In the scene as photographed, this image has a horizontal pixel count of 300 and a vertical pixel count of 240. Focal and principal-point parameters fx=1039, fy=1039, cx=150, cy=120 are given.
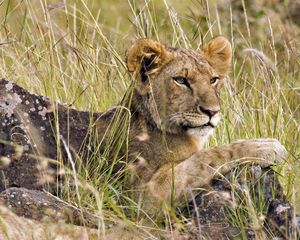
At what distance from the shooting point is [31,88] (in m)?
6.81

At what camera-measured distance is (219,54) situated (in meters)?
6.57

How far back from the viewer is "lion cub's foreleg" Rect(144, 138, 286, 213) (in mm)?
5625

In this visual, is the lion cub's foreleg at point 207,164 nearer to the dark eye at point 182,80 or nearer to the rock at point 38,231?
the dark eye at point 182,80

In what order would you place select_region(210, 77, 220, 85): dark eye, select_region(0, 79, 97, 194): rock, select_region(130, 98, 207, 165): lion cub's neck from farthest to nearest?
select_region(210, 77, 220, 85): dark eye < select_region(130, 98, 207, 165): lion cub's neck < select_region(0, 79, 97, 194): rock

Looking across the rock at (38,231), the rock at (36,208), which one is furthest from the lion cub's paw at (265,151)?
the rock at (38,231)

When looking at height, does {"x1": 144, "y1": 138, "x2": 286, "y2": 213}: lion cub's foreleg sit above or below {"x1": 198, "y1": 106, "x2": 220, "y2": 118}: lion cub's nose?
below

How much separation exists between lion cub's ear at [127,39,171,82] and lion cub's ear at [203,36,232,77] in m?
0.38

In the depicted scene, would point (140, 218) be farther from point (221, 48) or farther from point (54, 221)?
point (221, 48)

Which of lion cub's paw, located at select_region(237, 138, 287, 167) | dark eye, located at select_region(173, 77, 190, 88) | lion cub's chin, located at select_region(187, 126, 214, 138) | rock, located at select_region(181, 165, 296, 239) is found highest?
dark eye, located at select_region(173, 77, 190, 88)

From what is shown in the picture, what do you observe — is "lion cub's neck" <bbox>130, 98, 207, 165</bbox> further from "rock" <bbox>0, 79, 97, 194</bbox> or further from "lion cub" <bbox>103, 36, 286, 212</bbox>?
"rock" <bbox>0, 79, 97, 194</bbox>

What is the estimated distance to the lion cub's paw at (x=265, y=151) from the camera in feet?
18.5

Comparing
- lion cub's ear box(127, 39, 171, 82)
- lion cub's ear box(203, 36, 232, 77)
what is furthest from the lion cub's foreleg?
lion cub's ear box(203, 36, 232, 77)

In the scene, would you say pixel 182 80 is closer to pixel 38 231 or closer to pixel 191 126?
pixel 191 126

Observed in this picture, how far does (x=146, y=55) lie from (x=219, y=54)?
24.3 inches
